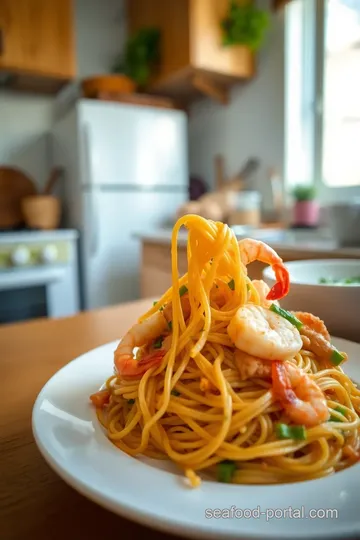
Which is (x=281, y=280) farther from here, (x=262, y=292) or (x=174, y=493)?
(x=174, y=493)

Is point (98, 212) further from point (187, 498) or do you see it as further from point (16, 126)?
point (187, 498)

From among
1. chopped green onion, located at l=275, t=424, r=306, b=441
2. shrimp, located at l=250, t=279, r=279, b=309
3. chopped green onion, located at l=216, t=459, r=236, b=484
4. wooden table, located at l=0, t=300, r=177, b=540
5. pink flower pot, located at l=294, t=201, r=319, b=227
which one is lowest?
wooden table, located at l=0, t=300, r=177, b=540

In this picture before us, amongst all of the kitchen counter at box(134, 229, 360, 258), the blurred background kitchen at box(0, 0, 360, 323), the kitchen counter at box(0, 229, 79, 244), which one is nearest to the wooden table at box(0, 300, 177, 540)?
the kitchen counter at box(134, 229, 360, 258)

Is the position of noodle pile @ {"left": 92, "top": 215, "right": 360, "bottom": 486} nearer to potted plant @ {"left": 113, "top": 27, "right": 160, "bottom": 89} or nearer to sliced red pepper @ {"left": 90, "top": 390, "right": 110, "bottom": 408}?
sliced red pepper @ {"left": 90, "top": 390, "right": 110, "bottom": 408}

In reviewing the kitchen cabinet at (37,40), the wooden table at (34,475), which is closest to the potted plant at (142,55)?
the kitchen cabinet at (37,40)

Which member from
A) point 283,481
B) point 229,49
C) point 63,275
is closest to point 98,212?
point 63,275

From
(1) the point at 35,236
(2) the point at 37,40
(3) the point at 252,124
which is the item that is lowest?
(1) the point at 35,236

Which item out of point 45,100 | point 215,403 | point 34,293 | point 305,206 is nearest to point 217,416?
point 215,403
